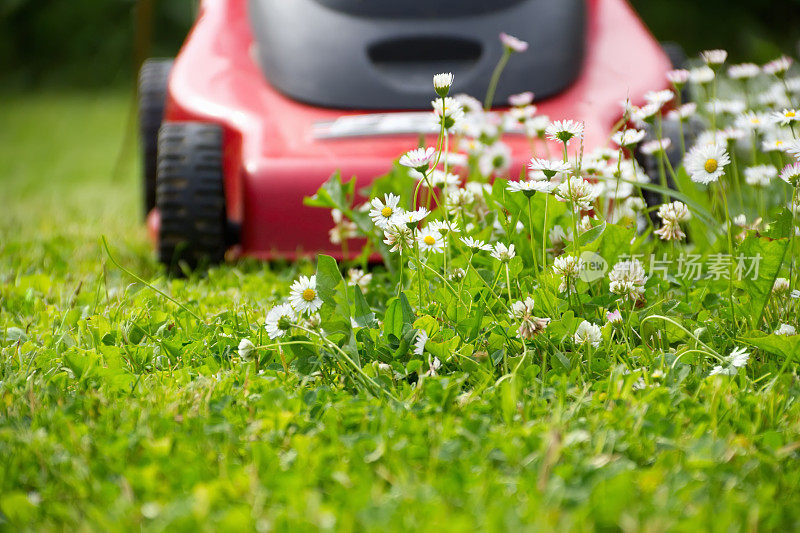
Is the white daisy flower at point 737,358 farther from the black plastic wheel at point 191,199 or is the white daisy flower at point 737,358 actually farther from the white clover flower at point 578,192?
the black plastic wheel at point 191,199

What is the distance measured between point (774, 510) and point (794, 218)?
581mm

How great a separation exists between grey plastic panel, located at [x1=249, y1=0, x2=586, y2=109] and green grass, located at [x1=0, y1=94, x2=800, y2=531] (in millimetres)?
765

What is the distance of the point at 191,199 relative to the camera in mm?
1748

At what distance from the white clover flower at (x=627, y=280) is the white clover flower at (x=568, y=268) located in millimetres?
46

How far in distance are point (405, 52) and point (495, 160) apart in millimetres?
461

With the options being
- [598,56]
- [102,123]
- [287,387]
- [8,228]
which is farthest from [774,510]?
[102,123]

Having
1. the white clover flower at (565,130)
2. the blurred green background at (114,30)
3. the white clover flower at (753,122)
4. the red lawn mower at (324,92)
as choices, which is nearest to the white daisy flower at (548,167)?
the white clover flower at (565,130)

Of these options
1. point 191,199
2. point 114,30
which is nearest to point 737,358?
point 191,199

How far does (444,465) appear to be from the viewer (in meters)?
0.89

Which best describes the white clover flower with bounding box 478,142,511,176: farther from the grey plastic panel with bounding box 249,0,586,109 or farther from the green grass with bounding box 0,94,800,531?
the green grass with bounding box 0,94,800,531

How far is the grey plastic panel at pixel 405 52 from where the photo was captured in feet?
6.52

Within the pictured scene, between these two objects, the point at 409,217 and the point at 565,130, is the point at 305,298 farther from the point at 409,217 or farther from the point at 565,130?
the point at 565,130

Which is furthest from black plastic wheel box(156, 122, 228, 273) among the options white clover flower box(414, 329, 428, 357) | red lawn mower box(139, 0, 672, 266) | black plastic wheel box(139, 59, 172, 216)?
white clover flower box(414, 329, 428, 357)

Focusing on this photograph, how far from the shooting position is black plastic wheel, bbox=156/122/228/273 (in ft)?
5.74
